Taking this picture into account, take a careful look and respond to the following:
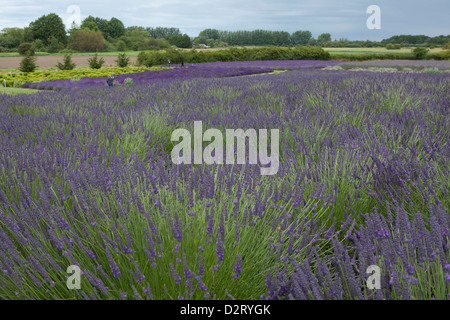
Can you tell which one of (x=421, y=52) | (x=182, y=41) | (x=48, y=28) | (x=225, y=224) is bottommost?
(x=225, y=224)

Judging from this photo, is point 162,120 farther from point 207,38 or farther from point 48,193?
point 207,38

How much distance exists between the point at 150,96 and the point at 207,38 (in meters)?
55.3

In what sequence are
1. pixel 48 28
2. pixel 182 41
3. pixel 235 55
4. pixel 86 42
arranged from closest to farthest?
pixel 235 55 → pixel 86 42 → pixel 48 28 → pixel 182 41

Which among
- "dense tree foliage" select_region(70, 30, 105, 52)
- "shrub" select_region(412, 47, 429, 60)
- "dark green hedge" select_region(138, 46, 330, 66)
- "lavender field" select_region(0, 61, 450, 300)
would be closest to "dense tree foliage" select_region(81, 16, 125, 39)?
"dense tree foliage" select_region(70, 30, 105, 52)

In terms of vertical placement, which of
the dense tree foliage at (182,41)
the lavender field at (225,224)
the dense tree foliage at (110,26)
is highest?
the dense tree foliage at (110,26)

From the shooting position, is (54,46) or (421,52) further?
(54,46)

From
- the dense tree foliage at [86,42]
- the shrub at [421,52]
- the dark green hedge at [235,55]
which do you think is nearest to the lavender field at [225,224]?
the dark green hedge at [235,55]

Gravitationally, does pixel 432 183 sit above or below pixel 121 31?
below

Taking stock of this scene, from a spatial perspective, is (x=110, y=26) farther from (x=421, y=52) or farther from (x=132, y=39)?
(x=421, y=52)

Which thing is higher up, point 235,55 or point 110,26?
point 110,26

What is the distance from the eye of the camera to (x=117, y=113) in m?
4.48

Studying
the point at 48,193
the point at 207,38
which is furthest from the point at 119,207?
the point at 207,38

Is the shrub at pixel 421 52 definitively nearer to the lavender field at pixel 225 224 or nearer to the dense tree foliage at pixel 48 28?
the lavender field at pixel 225 224

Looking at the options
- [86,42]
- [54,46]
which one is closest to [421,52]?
[86,42]
